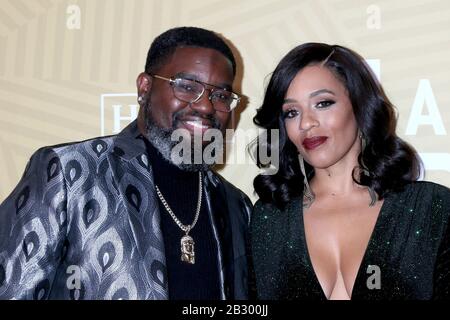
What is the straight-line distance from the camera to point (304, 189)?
2.48 metres

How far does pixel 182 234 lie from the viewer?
2.24 m

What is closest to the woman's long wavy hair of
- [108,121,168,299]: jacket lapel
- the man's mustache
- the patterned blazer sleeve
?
the man's mustache

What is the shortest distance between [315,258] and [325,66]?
767 mm

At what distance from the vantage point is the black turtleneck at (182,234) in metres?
2.14

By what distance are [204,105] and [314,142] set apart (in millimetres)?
452

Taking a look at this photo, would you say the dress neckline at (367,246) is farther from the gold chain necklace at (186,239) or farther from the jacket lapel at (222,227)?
the gold chain necklace at (186,239)

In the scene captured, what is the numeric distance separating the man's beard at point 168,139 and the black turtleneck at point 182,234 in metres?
0.05

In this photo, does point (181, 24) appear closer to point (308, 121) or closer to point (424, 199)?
point (308, 121)

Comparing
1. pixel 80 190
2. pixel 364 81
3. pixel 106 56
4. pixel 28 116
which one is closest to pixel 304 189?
pixel 364 81

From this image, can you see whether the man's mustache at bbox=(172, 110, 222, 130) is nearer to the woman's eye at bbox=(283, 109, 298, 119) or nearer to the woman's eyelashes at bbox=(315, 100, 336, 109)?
the woman's eye at bbox=(283, 109, 298, 119)

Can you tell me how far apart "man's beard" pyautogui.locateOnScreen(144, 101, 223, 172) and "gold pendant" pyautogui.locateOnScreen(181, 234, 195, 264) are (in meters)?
0.29

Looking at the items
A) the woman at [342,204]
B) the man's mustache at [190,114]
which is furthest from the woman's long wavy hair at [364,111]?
the man's mustache at [190,114]

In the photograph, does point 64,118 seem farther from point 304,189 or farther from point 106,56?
point 304,189

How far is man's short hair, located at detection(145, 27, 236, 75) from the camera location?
7.79 ft
